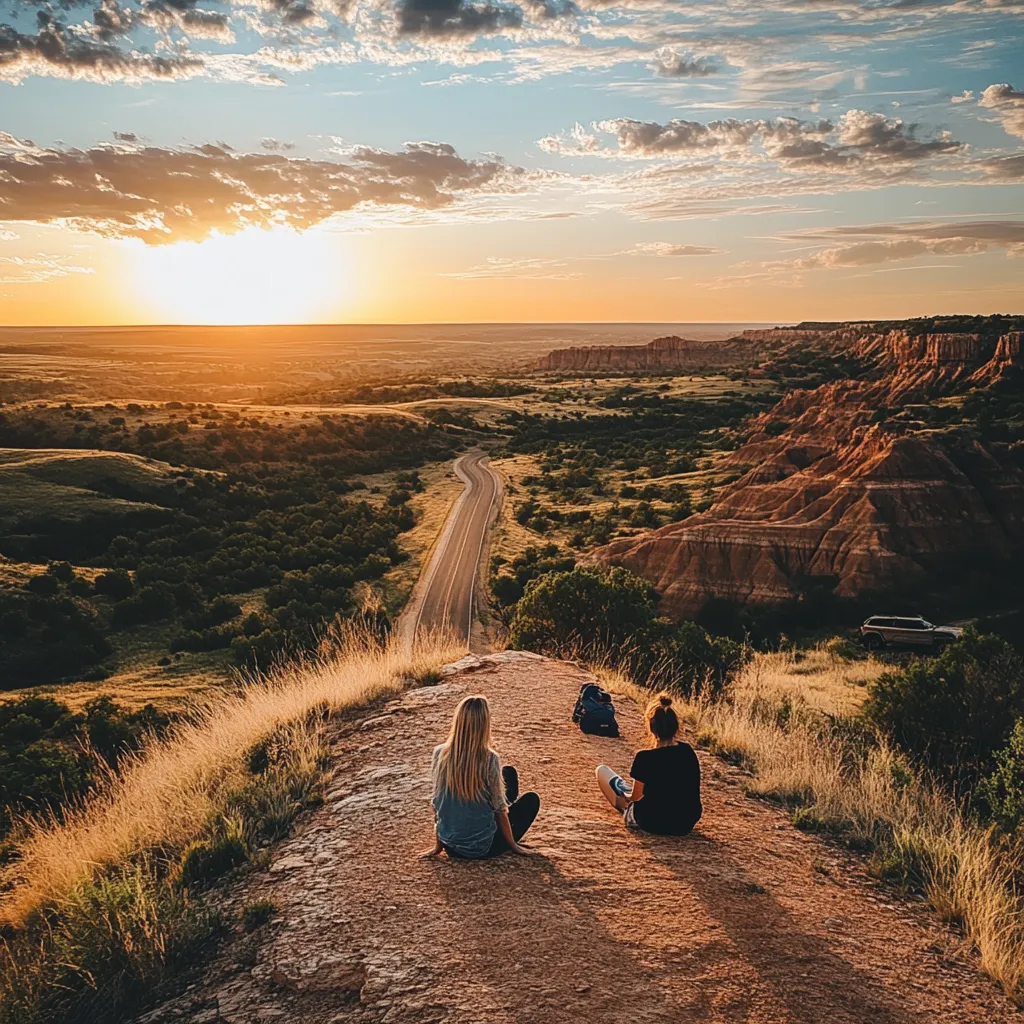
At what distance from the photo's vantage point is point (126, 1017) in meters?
4.93

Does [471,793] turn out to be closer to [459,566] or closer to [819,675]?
[819,675]

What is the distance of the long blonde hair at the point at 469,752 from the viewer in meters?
6.00

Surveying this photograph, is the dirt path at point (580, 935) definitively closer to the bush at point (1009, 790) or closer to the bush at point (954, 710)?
the bush at point (1009, 790)

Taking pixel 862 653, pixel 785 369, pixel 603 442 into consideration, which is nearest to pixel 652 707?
pixel 862 653

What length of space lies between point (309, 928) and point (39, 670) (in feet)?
101

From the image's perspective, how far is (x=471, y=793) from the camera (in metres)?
6.09

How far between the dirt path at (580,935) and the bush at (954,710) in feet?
31.4

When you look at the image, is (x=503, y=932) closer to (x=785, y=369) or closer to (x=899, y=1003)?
(x=899, y=1003)

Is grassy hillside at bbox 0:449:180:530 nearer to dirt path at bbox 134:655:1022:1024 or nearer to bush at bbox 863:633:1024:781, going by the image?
bush at bbox 863:633:1024:781

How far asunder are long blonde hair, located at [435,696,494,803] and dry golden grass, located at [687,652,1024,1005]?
3.74 metres

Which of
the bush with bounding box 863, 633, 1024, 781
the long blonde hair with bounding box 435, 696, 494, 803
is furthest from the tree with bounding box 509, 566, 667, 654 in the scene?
the long blonde hair with bounding box 435, 696, 494, 803

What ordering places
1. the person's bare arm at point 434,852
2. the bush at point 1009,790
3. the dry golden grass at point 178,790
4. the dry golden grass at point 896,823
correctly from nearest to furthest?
the dry golden grass at point 896,823, the person's bare arm at point 434,852, the dry golden grass at point 178,790, the bush at point 1009,790

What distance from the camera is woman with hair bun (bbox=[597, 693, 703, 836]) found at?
6.69 metres

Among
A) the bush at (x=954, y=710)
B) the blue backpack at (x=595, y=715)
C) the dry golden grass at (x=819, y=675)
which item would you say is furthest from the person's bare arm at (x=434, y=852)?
the dry golden grass at (x=819, y=675)
